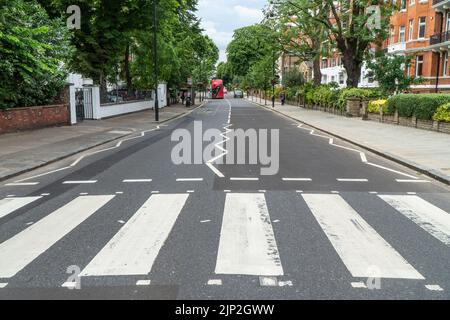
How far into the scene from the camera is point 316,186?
8812 millimetres

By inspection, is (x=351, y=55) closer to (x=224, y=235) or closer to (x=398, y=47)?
(x=398, y=47)

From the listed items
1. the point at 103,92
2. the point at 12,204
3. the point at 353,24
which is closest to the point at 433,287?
the point at 12,204

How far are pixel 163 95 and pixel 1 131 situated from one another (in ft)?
105

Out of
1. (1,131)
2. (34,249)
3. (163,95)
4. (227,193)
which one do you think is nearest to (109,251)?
(34,249)

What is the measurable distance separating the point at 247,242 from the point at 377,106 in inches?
944

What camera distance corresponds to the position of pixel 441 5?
1458 inches

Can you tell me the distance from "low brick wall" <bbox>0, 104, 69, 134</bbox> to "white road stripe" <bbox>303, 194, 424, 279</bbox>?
15.3 m

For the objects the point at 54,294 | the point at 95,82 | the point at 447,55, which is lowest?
the point at 54,294

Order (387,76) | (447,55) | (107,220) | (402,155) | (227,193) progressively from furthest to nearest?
(447,55) → (387,76) → (402,155) → (227,193) → (107,220)

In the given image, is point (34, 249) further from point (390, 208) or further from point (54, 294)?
point (390, 208)

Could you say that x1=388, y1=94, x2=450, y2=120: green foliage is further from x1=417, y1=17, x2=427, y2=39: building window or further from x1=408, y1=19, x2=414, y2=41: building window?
x1=408, y1=19, x2=414, y2=41: building window

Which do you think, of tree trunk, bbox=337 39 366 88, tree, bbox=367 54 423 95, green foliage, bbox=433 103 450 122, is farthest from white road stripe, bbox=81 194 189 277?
tree trunk, bbox=337 39 366 88

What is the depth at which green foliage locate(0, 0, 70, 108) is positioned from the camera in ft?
53.5
